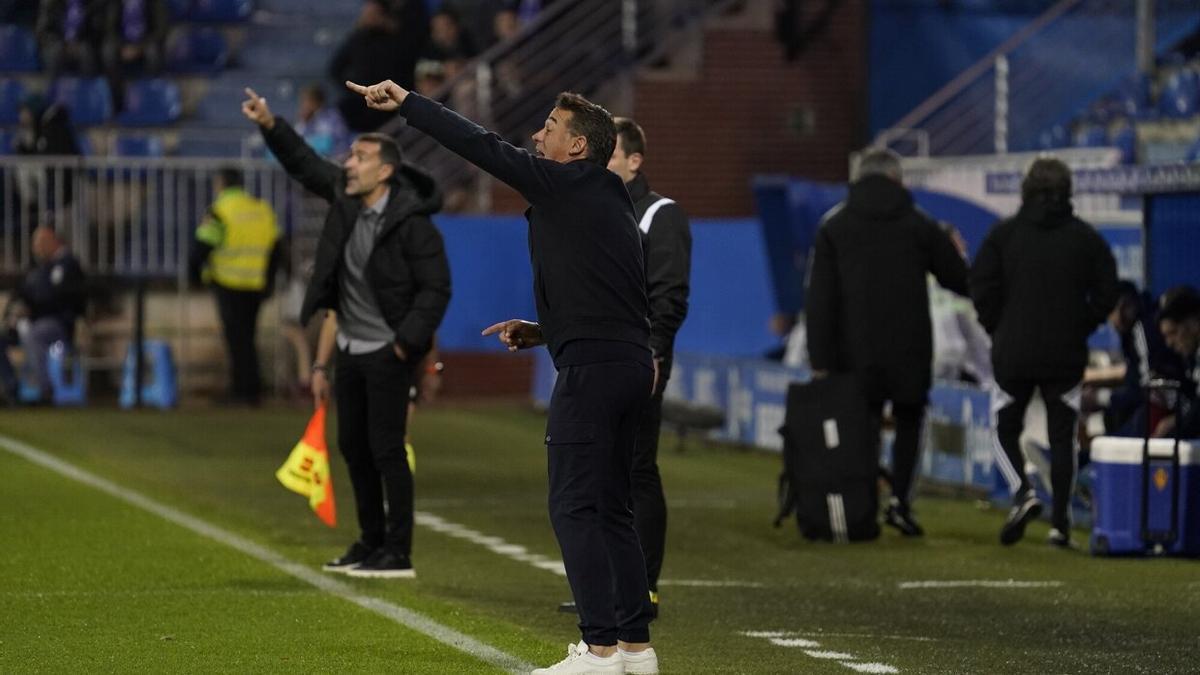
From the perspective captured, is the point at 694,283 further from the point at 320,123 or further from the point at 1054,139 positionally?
the point at 320,123

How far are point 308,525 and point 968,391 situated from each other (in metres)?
4.28

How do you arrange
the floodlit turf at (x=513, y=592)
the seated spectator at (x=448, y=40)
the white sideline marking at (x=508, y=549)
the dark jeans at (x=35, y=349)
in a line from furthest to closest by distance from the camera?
the seated spectator at (x=448, y=40), the dark jeans at (x=35, y=349), the white sideline marking at (x=508, y=549), the floodlit turf at (x=513, y=592)

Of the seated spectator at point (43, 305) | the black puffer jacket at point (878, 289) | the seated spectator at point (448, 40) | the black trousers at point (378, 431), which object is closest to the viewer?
the black trousers at point (378, 431)

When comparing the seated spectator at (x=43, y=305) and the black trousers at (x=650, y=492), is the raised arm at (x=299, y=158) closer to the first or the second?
the black trousers at (x=650, y=492)

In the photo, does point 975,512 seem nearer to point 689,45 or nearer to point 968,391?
point 968,391

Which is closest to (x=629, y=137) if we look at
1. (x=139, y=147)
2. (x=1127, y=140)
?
(x=1127, y=140)

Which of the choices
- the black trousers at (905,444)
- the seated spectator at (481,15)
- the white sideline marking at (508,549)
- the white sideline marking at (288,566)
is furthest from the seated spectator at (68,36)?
the black trousers at (905,444)

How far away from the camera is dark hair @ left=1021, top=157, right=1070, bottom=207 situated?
12484 mm

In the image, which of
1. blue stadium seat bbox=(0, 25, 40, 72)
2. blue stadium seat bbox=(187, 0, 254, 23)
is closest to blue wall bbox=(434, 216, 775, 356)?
blue stadium seat bbox=(187, 0, 254, 23)

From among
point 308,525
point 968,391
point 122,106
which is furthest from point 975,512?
point 122,106

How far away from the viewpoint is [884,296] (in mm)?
12750

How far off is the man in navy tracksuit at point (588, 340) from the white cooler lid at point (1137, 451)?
4.93 meters

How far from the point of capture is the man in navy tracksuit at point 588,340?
24.9ft

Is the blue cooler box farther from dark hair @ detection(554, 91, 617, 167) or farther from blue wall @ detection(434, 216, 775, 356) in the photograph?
blue wall @ detection(434, 216, 775, 356)
